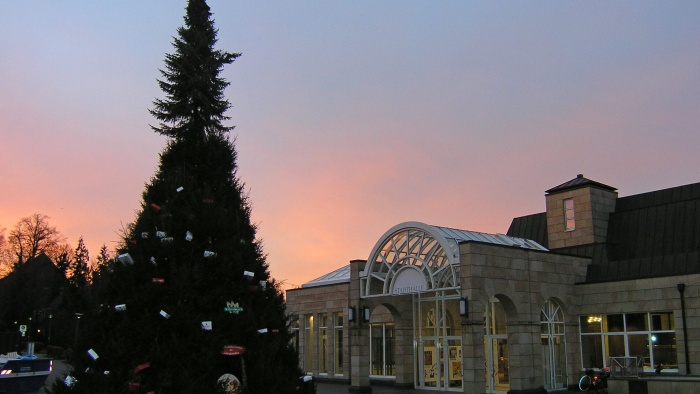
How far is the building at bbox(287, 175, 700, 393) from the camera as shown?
20.3 meters

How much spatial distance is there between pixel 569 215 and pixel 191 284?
880 inches

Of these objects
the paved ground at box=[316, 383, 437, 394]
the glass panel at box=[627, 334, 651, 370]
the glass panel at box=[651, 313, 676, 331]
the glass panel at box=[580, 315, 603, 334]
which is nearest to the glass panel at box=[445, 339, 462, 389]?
the paved ground at box=[316, 383, 437, 394]

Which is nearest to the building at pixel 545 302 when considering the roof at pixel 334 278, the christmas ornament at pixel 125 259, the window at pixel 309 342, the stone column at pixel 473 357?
the stone column at pixel 473 357

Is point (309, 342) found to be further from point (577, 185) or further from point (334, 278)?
point (577, 185)

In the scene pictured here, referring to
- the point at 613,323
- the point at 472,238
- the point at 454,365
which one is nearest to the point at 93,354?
the point at 472,238

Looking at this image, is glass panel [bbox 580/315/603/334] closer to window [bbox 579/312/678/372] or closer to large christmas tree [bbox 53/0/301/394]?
window [bbox 579/312/678/372]

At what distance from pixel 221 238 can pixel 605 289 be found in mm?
17865

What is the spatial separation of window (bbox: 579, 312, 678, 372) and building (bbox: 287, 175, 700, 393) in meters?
0.03

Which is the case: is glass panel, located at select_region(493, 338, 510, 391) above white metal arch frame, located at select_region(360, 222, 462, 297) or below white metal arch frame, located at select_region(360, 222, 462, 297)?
below

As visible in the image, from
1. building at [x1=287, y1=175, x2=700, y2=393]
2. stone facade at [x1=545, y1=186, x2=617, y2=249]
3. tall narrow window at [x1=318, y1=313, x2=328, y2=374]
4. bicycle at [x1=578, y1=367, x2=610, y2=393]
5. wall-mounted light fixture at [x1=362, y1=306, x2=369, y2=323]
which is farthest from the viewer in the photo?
tall narrow window at [x1=318, y1=313, x2=328, y2=374]

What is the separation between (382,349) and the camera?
2819 centimetres

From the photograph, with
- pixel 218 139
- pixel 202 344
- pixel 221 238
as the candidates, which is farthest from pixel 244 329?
pixel 218 139

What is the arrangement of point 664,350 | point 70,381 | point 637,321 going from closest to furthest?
point 70,381
point 664,350
point 637,321

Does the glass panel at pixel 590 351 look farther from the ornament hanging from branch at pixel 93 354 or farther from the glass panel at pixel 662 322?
the ornament hanging from branch at pixel 93 354
